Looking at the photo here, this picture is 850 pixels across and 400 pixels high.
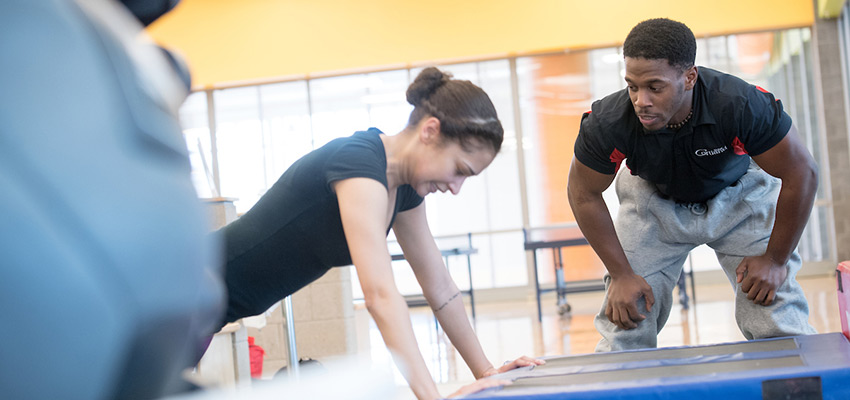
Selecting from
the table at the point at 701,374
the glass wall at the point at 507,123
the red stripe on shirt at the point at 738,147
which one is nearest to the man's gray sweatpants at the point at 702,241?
the red stripe on shirt at the point at 738,147

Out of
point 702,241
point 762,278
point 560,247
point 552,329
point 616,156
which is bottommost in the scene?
point 552,329

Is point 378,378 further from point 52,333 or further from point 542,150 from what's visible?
point 542,150

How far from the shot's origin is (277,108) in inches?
340

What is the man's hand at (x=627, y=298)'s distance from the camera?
238 cm

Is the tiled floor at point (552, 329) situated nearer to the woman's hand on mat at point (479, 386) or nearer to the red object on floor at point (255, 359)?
the red object on floor at point (255, 359)

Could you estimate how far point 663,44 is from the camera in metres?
1.95

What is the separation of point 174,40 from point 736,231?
7.76 metres

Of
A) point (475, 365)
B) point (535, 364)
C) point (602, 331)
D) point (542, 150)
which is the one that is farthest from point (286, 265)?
point (542, 150)

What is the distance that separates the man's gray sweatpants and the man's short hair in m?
0.54

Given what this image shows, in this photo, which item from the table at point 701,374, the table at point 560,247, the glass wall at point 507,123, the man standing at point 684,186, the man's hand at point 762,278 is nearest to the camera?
the table at point 701,374

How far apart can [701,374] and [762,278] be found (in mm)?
893

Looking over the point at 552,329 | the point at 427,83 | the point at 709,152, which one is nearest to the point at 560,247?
the point at 552,329

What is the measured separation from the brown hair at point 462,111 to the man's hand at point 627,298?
97 centimetres

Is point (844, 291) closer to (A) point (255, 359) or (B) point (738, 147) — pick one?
(B) point (738, 147)
